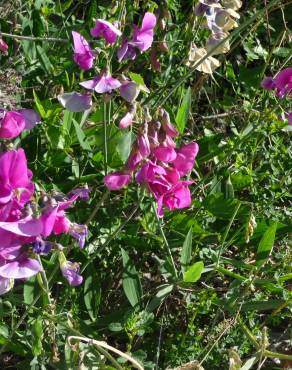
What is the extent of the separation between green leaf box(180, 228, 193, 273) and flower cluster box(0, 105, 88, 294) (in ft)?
1.93

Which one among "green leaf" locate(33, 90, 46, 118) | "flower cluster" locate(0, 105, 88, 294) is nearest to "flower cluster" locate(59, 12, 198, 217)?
"flower cluster" locate(0, 105, 88, 294)

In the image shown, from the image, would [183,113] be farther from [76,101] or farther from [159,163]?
[159,163]

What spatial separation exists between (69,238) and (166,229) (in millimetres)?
289

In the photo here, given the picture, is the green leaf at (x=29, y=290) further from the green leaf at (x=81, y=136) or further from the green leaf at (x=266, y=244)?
the green leaf at (x=266, y=244)

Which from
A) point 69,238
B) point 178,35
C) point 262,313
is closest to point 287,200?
point 262,313

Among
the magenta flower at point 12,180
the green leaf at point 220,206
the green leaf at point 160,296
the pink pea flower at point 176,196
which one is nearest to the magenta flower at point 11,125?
the magenta flower at point 12,180

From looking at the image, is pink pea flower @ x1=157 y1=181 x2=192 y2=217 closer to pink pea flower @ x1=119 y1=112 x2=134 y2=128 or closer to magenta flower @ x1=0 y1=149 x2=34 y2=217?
pink pea flower @ x1=119 y1=112 x2=134 y2=128

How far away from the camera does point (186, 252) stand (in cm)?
174

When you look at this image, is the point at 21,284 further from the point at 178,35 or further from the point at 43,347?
the point at 178,35

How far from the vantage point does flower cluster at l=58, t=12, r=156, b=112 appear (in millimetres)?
1357

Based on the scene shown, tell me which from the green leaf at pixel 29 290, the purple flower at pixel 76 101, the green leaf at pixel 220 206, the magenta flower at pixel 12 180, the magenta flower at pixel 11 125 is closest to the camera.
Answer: the magenta flower at pixel 12 180

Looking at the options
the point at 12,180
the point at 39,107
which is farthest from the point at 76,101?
the point at 39,107

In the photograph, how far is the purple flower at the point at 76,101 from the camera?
1.39 meters

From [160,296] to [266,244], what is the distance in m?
0.34
